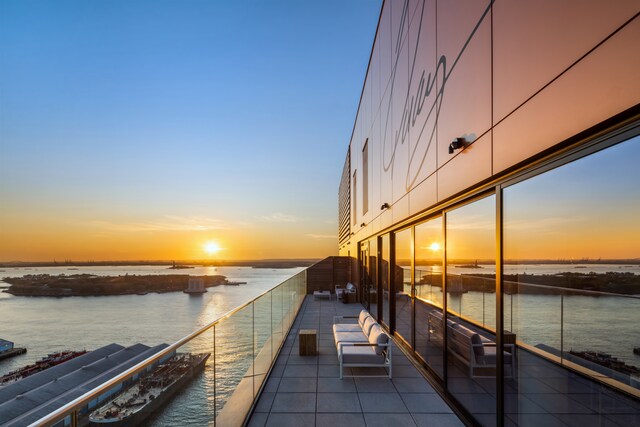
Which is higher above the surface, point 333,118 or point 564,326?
point 333,118

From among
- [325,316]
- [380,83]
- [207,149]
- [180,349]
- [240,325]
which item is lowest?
[325,316]

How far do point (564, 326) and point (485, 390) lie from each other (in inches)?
66.5

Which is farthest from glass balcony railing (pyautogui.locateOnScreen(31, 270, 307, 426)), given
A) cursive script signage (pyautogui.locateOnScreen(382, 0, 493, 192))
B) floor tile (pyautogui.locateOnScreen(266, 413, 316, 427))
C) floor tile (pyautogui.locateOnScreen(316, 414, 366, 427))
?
cursive script signage (pyautogui.locateOnScreen(382, 0, 493, 192))

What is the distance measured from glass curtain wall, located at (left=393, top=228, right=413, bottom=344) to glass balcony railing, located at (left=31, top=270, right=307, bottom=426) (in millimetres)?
2920

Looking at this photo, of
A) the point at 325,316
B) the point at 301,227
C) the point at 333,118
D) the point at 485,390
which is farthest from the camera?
the point at 301,227

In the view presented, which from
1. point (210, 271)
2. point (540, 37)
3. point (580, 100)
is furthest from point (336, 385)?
point (210, 271)

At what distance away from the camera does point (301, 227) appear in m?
52.8

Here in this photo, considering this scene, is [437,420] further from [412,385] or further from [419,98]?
[419,98]

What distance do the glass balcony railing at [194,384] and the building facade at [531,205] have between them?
2.36 m

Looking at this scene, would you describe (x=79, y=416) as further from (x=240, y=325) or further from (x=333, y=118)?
(x=333, y=118)

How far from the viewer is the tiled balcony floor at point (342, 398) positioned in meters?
4.05

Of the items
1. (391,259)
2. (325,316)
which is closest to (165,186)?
(325,316)

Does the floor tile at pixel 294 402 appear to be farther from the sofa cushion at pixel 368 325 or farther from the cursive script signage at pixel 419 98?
the cursive script signage at pixel 419 98

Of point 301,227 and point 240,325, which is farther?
point 301,227
